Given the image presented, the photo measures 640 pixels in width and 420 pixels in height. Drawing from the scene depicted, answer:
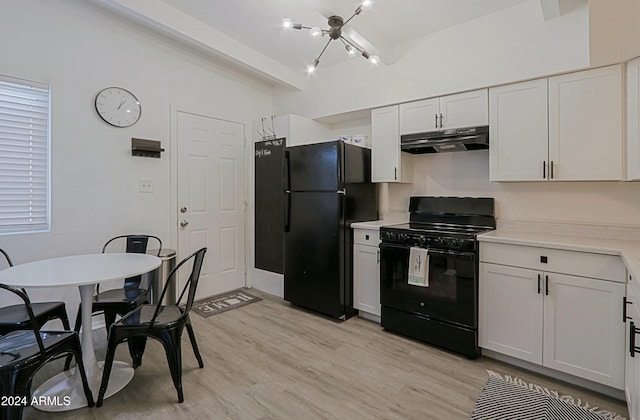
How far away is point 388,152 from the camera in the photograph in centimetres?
327

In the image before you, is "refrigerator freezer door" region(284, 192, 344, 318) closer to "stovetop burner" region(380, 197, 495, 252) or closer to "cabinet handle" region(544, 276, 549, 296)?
"stovetop burner" region(380, 197, 495, 252)

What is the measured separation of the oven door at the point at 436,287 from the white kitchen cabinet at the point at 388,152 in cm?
80

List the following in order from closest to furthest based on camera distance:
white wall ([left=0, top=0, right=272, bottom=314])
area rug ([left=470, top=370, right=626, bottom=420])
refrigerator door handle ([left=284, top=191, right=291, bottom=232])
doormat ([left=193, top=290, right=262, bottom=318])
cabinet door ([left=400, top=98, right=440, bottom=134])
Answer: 1. area rug ([left=470, top=370, right=626, bottom=420])
2. white wall ([left=0, top=0, right=272, bottom=314])
3. cabinet door ([left=400, top=98, right=440, bottom=134])
4. doormat ([left=193, top=290, right=262, bottom=318])
5. refrigerator door handle ([left=284, top=191, right=291, bottom=232])

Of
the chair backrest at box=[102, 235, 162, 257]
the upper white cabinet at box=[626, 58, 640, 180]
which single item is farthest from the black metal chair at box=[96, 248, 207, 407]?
the upper white cabinet at box=[626, 58, 640, 180]

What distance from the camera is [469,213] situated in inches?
118

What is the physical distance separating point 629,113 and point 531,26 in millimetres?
969

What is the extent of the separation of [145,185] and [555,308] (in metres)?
3.65

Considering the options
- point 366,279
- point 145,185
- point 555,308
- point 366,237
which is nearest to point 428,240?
point 366,237

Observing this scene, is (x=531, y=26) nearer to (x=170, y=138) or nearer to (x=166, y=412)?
(x=170, y=138)

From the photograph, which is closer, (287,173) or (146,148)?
(146,148)

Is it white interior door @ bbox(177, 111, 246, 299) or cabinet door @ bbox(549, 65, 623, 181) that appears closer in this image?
cabinet door @ bbox(549, 65, 623, 181)

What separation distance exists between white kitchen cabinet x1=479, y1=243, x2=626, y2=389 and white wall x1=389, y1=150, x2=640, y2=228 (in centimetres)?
65

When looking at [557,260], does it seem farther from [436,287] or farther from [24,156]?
[24,156]

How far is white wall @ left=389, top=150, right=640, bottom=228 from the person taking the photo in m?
2.36
